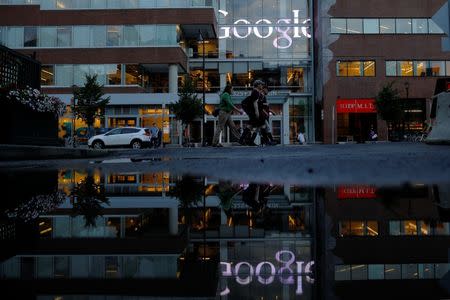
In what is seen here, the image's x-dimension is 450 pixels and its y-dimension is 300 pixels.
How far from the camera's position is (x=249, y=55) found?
50.2 meters

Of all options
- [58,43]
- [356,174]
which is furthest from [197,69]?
[356,174]

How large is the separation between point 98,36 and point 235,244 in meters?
45.4

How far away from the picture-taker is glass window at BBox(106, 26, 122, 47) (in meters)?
44.2

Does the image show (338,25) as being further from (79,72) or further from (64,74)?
(64,74)

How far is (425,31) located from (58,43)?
3522cm

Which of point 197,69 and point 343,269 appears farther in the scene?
point 197,69

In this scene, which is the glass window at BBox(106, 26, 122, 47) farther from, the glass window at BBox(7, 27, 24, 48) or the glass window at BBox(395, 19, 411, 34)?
the glass window at BBox(395, 19, 411, 34)

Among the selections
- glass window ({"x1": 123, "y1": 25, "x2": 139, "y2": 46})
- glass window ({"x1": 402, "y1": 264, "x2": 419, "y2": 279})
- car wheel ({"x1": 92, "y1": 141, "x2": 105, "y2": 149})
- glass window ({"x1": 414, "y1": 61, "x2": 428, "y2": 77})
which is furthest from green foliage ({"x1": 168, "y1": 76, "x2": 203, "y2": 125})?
glass window ({"x1": 402, "y1": 264, "x2": 419, "y2": 279})

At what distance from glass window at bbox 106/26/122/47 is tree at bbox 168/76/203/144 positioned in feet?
26.7

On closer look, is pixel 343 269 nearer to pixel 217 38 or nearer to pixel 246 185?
pixel 246 185

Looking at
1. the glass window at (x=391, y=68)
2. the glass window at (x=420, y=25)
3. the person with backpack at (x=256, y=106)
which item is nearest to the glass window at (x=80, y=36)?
the glass window at (x=391, y=68)

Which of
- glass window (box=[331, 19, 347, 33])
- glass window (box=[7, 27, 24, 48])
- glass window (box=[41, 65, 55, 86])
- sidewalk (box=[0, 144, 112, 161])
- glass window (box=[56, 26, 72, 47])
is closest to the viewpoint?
sidewalk (box=[0, 144, 112, 161])

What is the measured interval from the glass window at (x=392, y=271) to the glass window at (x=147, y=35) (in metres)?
44.2

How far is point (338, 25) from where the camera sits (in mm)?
47188
